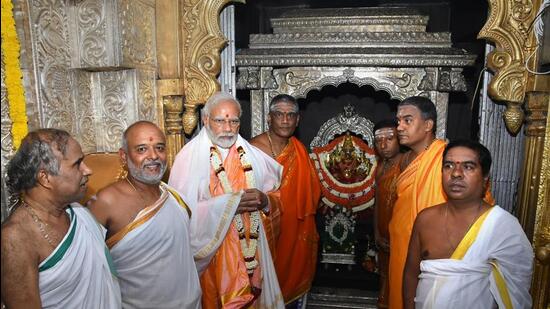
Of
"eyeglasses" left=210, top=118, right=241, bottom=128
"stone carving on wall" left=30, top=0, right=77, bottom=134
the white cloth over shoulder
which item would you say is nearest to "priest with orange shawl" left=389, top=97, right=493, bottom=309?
the white cloth over shoulder

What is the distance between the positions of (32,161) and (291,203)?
255 cm

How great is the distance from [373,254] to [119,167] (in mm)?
3210

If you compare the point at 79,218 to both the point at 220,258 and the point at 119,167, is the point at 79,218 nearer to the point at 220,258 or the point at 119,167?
the point at 119,167

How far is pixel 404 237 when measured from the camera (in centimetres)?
284

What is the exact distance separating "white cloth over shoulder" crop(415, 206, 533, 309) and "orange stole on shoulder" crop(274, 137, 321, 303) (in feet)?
6.08

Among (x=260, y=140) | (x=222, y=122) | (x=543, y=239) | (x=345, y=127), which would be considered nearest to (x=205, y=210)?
(x=222, y=122)

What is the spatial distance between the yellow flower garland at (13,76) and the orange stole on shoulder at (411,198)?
2.58 m

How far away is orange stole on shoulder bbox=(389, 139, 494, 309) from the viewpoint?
8.85 ft

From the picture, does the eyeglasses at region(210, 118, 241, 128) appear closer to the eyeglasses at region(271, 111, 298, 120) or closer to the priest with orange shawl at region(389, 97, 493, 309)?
the eyeglasses at region(271, 111, 298, 120)

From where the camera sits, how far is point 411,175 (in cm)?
289

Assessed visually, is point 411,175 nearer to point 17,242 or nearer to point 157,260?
point 157,260

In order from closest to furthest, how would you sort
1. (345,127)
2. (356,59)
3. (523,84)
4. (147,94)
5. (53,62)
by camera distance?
1. (53,62)
2. (523,84)
3. (147,94)
4. (356,59)
5. (345,127)

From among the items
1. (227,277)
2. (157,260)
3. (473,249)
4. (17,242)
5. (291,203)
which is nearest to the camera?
(17,242)

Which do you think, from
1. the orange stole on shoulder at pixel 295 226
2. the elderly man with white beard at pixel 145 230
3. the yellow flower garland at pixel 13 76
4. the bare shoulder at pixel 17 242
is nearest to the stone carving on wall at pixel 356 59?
the orange stole on shoulder at pixel 295 226
